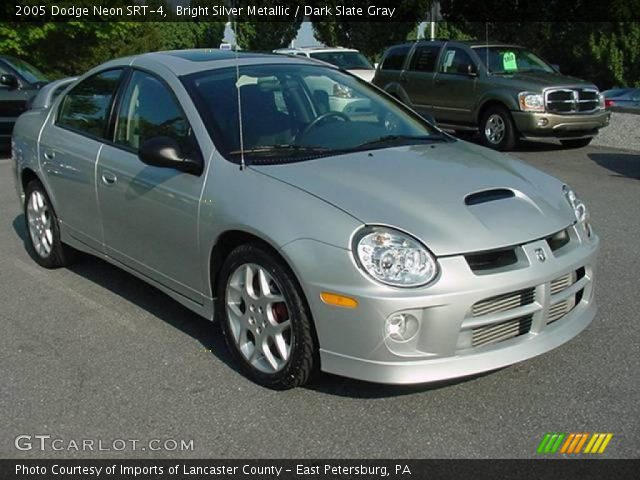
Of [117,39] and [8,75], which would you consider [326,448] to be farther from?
[117,39]

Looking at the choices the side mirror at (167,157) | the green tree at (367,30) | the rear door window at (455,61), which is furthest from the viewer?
the green tree at (367,30)

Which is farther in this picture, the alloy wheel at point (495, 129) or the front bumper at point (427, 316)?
the alloy wheel at point (495, 129)

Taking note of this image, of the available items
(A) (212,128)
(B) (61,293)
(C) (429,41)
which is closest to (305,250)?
(A) (212,128)

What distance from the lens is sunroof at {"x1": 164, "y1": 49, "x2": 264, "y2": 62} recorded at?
4.87 m

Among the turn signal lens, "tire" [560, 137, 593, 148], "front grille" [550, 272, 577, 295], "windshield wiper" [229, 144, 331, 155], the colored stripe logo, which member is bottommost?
"tire" [560, 137, 593, 148]

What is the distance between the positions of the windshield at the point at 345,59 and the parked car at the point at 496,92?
13.5 ft

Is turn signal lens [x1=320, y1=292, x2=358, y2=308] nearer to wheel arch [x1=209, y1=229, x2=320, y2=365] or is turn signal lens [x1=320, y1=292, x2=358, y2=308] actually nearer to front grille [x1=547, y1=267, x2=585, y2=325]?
wheel arch [x1=209, y1=229, x2=320, y2=365]

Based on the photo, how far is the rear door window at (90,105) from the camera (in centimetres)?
512

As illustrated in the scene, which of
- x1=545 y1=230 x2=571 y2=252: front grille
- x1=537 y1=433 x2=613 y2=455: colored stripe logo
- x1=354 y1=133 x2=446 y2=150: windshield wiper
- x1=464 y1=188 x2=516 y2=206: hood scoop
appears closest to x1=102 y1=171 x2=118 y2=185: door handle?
x1=354 y1=133 x2=446 y2=150: windshield wiper

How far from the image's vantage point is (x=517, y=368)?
3980 mm

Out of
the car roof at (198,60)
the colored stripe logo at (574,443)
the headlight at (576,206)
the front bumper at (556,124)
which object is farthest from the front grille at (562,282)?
the front bumper at (556,124)

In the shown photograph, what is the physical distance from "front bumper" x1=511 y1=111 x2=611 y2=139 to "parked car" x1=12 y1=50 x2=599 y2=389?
7076mm

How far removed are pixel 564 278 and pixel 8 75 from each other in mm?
11005
